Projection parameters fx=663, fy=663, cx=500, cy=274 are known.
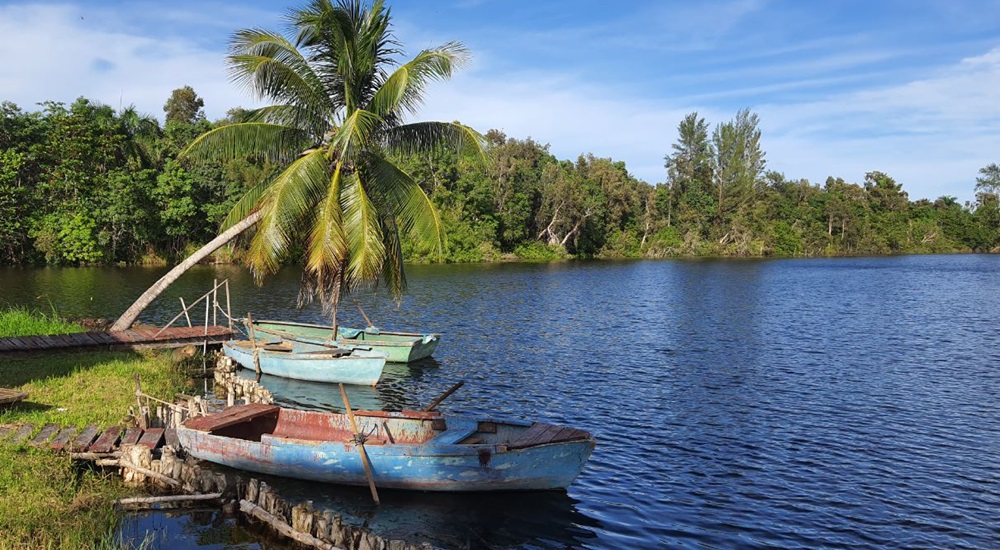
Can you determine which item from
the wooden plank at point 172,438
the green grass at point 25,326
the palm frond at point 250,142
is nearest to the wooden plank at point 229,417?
the wooden plank at point 172,438

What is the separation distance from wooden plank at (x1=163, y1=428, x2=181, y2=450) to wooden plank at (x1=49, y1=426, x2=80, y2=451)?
5.66 ft

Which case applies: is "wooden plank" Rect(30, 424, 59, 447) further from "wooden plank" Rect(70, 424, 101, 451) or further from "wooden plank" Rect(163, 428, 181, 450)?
"wooden plank" Rect(163, 428, 181, 450)

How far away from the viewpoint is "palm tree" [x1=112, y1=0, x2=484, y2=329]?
19.3 metres

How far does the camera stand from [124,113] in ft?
211

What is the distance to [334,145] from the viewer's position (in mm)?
19141

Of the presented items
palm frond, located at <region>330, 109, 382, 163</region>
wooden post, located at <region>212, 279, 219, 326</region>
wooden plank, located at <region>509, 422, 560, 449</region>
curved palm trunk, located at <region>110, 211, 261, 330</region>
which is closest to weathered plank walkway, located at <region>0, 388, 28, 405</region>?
curved palm trunk, located at <region>110, 211, 261, 330</region>

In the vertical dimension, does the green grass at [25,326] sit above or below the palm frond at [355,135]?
below

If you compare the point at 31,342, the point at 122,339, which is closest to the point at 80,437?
the point at 31,342

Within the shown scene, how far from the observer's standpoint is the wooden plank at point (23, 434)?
13.1 m

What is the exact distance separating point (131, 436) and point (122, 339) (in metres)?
11.3

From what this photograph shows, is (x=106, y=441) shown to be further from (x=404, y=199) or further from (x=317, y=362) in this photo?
(x=404, y=199)

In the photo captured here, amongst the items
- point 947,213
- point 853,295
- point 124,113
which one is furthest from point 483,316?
point 947,213

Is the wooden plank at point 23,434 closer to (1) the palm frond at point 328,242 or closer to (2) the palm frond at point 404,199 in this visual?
(1) the palm frond at point 328,242

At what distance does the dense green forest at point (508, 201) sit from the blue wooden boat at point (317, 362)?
535 cm
